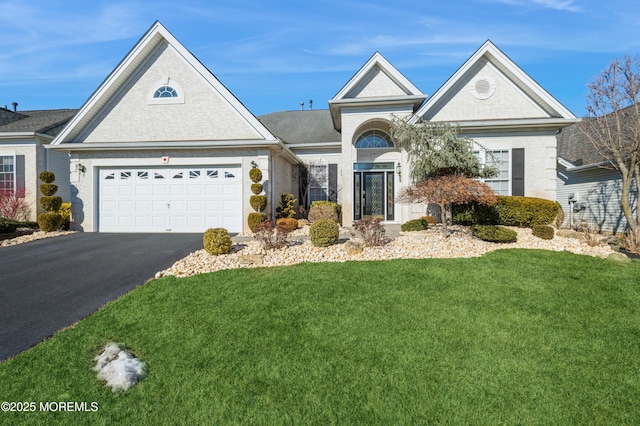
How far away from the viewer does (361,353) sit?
4.04 meters

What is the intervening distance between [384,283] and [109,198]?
477 inches

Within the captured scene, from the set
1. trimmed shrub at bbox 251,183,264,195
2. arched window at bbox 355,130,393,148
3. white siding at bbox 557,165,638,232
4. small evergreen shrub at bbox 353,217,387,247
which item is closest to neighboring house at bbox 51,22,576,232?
trimmed shrub at bbox 251,183,264,195

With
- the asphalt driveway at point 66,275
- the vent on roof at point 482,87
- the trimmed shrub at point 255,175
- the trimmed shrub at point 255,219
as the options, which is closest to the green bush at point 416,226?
the trimmed shrub at point 255,219

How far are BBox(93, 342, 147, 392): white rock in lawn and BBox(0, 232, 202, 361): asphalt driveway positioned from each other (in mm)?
1184

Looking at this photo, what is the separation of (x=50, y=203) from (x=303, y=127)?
12.5 m

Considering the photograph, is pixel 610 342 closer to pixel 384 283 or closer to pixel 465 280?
pixel 465 280

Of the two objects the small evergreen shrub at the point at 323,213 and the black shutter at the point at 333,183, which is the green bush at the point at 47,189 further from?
the black shutter at the point at 333,183

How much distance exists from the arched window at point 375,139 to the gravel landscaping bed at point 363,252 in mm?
6474

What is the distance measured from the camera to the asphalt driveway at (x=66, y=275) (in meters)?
5.01

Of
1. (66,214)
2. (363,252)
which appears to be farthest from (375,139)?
(66,214)

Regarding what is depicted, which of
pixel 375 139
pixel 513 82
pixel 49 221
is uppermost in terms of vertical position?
pixel 513 82

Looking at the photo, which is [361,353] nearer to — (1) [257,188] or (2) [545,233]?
(2) [545,233]

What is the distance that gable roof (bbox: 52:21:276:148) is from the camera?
1291 centimetres

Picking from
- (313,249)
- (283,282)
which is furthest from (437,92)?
(283,282)
